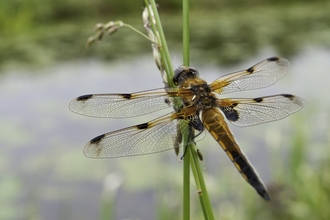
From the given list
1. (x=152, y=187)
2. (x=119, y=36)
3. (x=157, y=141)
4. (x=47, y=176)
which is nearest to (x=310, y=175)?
(x=152, y=187)

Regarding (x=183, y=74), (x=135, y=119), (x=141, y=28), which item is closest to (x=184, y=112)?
(x=183, y=74)

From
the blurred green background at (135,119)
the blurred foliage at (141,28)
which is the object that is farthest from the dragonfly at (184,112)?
the blurred foliage at (141,28)

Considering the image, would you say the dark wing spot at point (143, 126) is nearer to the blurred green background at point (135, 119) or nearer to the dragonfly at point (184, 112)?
the dragonfly at point (184, 112)

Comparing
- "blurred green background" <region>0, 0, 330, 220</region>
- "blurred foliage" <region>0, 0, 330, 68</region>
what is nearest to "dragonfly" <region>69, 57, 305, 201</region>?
"blurred green background" <region>0, 0, 330, 220</region>

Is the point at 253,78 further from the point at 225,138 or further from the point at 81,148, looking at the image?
the point at 81,148

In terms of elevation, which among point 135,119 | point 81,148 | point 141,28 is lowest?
point 81,148
